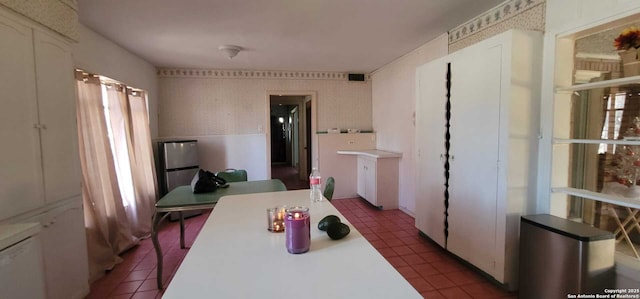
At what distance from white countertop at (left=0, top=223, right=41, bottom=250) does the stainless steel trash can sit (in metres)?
3.13

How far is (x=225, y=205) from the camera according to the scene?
1.90 meters

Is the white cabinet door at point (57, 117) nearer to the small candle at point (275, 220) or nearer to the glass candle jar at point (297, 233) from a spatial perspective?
the small candle at point (275, 220)

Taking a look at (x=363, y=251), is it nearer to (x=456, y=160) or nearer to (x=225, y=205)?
(x=225, y=205)

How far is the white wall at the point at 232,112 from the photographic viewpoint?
468 centimetres

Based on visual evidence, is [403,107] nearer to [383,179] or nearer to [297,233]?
[383,179]

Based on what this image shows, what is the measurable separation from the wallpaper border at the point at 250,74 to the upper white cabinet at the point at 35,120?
2614mm

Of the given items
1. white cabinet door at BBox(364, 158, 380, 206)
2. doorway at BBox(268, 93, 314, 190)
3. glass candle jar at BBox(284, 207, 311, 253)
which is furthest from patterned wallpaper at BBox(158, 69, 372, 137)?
glass candle jar at BBox(284, 207, 311, 253)

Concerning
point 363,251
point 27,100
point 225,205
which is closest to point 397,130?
point 225,205

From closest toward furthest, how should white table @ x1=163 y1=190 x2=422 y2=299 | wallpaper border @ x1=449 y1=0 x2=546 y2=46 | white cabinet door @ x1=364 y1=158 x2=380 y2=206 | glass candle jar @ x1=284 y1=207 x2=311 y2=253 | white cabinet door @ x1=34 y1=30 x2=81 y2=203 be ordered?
white table @ x1=163 y1=190 x2=422 y2=299 → glass candle jar @ x1=284 y1=207 x2=311 y2=253 → white cabinet door @ x1=34 y1=30 x2=81 y2=203 → wallpaper border @ x1=449 y1=0 x2=546 y2=46 → white cabinet door @ x1=364 y1=158 x2=380 y2=206

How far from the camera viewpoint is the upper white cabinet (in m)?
1.58

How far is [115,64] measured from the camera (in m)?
3.23

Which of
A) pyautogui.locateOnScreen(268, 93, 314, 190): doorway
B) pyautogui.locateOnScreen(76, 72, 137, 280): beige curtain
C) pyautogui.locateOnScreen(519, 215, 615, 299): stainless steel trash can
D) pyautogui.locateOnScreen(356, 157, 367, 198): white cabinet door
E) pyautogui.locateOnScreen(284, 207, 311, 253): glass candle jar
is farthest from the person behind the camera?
pyautogui.locateOnScreen(268, 93, 314, 190): doorway

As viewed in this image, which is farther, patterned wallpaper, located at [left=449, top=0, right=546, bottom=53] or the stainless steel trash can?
patterned wallpaper, located at [left=449, top=0, right=546, bottom=53]

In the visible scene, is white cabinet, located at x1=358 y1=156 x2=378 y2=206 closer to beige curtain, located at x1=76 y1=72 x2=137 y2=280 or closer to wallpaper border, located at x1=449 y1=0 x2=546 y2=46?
wallpaper border, located at x1=449 y1=0 x2=546 y2=46
